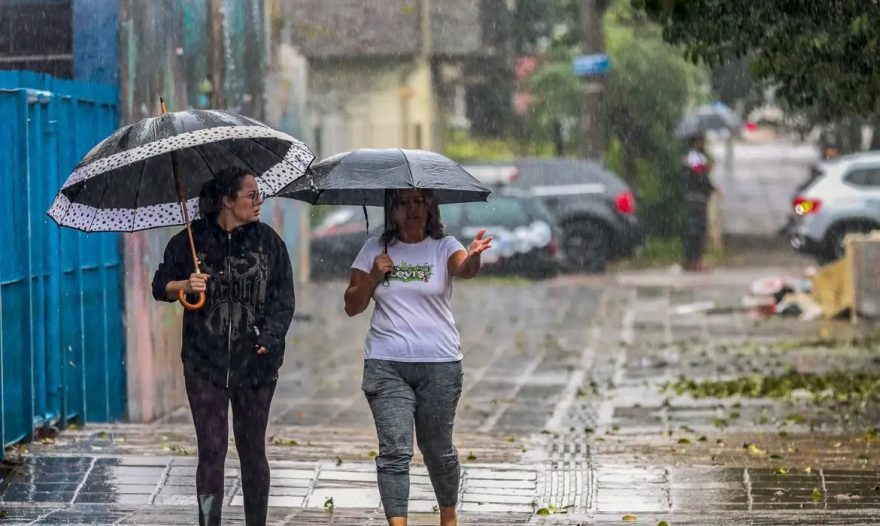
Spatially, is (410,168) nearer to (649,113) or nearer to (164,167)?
(164,167)

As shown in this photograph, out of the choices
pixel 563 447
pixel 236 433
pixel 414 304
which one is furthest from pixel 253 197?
pixel 563 447

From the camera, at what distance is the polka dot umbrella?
20.7ft

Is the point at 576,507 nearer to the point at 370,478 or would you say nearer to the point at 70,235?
the point at 370,478

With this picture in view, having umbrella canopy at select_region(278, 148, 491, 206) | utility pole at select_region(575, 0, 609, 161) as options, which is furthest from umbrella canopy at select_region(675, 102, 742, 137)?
umbrella canopy at select_region(278, 148, 491, 206)

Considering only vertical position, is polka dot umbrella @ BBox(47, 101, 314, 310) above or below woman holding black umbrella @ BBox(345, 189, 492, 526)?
above

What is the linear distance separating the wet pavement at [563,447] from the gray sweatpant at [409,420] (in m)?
0.74

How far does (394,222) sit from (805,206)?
703 inches

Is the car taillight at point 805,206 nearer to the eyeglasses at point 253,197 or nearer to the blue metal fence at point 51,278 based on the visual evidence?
the blue metal fence at point 51,278

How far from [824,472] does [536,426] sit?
2.94 metres

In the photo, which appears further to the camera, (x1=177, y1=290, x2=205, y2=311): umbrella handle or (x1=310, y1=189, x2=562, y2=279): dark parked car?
(x1=310, y1=189, x2=562, y2=279): dark parked car

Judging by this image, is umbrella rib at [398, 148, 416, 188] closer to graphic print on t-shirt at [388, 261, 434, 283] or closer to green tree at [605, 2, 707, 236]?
graphic print on t-shirt at [388, 261, 434, 283]

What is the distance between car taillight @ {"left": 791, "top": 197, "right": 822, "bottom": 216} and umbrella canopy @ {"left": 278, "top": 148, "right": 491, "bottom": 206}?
17.5 meters

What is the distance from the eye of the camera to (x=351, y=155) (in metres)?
6.79

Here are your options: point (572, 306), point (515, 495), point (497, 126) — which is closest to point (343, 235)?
point (572, 306)
